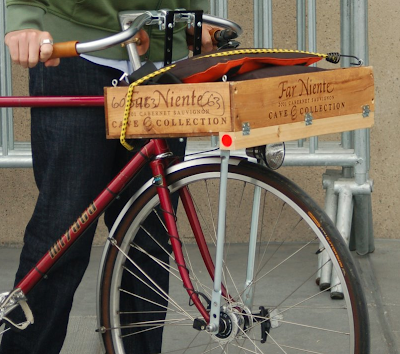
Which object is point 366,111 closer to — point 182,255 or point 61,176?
point 182,255

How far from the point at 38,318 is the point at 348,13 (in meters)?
2.30

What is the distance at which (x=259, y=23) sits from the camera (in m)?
4.32

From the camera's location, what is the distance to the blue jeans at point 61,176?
2668mm

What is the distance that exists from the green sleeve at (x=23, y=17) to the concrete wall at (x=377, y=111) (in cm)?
245

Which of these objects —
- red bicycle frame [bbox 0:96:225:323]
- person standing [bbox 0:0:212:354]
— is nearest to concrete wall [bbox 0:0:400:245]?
person standing [bbox 0:0:212:354]

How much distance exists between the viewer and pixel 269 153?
2428 mm

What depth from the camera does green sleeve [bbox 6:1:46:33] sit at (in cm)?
246

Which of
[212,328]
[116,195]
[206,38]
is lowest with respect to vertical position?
[212,328]

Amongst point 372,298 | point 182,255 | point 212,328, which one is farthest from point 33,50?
point 372,298

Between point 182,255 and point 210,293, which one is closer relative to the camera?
point 182,255

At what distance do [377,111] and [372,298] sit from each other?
1263 mm

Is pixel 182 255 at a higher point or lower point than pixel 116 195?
lower

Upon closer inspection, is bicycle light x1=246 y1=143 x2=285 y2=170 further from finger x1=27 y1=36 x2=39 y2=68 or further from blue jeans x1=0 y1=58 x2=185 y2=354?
finger x1=27 y1=36 x2=39 y2=68

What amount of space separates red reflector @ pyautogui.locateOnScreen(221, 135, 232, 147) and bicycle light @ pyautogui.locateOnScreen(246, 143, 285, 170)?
0.28 meters
